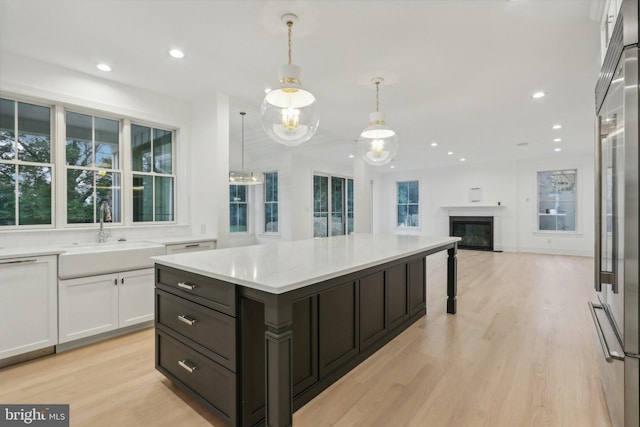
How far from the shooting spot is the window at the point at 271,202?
7947 millimetres

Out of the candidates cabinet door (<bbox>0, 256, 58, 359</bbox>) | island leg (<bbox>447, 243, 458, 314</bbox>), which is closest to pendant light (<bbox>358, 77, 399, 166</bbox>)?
island leg (<bbox>447, 243, 458, 314</bbox>)

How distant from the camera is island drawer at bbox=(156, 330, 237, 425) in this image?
1624 mm

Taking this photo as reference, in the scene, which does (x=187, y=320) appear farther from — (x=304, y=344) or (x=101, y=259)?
(x=101, y=259)

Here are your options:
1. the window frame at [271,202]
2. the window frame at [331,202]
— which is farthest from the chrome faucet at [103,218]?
the window frame at [331,202]

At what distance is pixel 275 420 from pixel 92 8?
10.0ft

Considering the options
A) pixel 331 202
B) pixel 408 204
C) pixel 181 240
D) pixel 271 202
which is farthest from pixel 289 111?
pixel 408 204

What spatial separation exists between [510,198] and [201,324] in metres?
9.59

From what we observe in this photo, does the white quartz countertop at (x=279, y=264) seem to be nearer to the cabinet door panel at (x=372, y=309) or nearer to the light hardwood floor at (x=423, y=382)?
the cabinet door panel at (x=372, y=309)

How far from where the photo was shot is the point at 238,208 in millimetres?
8000

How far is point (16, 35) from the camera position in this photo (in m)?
2.64

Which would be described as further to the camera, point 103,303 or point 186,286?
point 103,303

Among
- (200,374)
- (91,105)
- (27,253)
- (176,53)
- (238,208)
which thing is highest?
(176,53)

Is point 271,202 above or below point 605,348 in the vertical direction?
above

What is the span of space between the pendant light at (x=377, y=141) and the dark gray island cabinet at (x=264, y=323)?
47.6 inches
